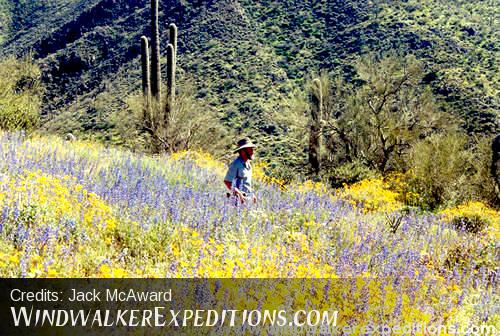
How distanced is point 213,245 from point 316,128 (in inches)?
694

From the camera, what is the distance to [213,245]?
4.64 meters

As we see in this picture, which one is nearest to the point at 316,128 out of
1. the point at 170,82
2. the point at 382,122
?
the point at 382,122

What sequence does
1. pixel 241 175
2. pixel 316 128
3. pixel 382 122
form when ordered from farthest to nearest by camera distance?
pixel 382 122 < pixel 316 128 < pixel 241 175

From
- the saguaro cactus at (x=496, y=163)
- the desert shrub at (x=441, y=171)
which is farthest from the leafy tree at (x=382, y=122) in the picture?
the saguaro cactus at (x=496, y=163)

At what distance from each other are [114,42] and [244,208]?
47001 millimetres

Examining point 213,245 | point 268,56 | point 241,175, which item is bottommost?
point 213,245

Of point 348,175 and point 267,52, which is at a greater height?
point 267,52

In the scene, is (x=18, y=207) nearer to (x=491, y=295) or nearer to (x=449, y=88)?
(x=491, y=295)

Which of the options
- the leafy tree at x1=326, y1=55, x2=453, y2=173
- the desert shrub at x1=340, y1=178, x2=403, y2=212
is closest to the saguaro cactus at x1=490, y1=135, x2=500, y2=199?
the leafy tree at x1=326, y1=55, x2=453, y2=173

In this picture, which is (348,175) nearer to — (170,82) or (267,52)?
(170,82)

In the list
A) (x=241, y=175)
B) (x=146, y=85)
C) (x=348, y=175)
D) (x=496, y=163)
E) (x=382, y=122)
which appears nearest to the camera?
(x=241, y=175)

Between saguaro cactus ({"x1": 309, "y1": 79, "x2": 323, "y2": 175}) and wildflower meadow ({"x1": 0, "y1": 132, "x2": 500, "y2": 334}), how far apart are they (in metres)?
14.7

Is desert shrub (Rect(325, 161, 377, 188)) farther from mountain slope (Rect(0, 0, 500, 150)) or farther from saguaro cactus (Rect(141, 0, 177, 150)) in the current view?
mountain slope (Rect(0, 0, 500, 150))

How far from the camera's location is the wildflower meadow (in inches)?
154
